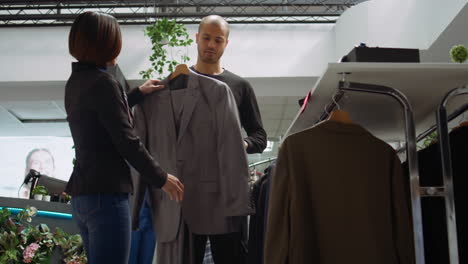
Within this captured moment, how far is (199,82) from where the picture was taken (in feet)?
6.93

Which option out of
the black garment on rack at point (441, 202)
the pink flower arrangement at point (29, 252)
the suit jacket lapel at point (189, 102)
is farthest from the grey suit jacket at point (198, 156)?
the pink flower arrangement at point (29, 252)

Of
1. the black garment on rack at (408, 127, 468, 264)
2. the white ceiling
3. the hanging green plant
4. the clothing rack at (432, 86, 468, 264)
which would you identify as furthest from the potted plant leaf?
the clothing rack at (432, 86, 468, 264)

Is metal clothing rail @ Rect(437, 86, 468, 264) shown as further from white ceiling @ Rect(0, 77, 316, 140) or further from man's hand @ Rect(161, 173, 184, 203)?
white ceiling @ Rect(0, 77, 316, 140)

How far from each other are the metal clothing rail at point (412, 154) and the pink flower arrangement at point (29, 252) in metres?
3.01

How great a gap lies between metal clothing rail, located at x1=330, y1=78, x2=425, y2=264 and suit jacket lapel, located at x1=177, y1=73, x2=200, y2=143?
61cm

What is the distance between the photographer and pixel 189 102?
2053 millimetres

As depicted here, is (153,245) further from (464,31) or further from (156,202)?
(464,31)

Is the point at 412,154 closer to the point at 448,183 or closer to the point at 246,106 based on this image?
the point at 448,183

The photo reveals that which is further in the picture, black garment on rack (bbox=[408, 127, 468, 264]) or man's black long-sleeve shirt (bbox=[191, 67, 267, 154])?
man's black long-sleeve shirt (bbox=[191, 67, 267, 154])

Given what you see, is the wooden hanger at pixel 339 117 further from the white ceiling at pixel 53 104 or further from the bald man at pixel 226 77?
the white ceiling at pixel 53 104

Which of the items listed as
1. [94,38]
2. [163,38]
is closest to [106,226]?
[94,38]

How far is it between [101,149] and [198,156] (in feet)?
1.42

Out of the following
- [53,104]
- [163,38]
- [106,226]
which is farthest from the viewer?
[53,104]

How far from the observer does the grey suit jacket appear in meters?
1.89
